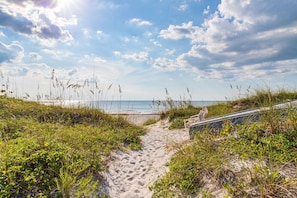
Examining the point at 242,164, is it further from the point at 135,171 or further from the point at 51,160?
the point at 51,160

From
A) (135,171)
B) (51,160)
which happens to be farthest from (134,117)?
(51,160)

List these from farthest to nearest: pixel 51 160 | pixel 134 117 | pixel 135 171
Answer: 1. pixel 134 117
2. pixel 135 171
3. pixel 51 160

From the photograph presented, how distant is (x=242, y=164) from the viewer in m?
3.80

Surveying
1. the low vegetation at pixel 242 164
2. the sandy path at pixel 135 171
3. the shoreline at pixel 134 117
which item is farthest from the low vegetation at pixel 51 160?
the shoreline at pixel 134 117

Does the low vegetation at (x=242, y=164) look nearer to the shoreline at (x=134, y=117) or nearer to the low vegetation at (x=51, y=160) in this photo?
the low vegetation at (x=51, y=160)

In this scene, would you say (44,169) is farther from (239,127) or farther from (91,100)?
(91,100)

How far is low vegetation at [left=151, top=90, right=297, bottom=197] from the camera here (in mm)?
3197

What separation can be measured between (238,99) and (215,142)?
7.74 meters

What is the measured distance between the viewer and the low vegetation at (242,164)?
10.5 feet

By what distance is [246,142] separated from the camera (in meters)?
4.54

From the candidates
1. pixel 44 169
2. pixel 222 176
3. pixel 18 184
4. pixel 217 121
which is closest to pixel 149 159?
pixel 217 121

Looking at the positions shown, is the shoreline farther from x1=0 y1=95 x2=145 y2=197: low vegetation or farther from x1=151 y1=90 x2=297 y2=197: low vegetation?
x1=151 y1=90 x2=297 y2=197: low vegetation

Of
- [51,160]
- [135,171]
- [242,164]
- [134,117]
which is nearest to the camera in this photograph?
[51,160]

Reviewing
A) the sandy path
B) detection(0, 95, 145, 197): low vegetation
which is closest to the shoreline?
detection(0, 95, 145, 197): low vegetation
